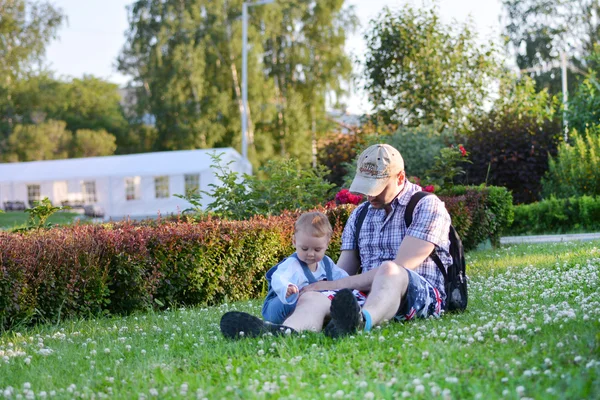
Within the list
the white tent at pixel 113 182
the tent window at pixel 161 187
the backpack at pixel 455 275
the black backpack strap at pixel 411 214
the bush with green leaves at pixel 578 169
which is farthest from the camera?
the tent window at pixel 161 187

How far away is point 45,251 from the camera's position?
625 cm

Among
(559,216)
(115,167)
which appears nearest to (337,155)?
(559,216)

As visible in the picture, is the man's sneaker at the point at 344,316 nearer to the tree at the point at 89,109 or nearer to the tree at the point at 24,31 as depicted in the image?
the tree at the point at 24,31

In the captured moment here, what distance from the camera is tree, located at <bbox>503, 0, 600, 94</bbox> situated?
3975 cm

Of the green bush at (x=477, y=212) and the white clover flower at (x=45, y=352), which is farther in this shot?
the green bush at (x=477, y=212)

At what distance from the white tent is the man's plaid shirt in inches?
941

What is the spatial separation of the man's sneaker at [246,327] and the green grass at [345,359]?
0.31ft

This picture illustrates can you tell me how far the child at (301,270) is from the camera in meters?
4.79

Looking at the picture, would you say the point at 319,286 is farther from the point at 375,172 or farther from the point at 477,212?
the point at 477,212

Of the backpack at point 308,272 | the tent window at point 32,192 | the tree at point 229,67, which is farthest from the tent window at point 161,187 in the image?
the backpack at point 308,272

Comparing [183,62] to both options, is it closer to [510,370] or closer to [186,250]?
[186,250]

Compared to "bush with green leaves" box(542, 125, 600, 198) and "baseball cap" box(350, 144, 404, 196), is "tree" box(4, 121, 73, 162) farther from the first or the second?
"baseball cap" box(350, 144, 404, 196)

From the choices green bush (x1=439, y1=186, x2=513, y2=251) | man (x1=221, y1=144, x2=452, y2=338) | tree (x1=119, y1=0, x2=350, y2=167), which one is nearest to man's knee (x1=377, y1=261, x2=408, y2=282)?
man (x1=221, y1=144, x2=452, y2=338)

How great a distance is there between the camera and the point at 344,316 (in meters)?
4.33
